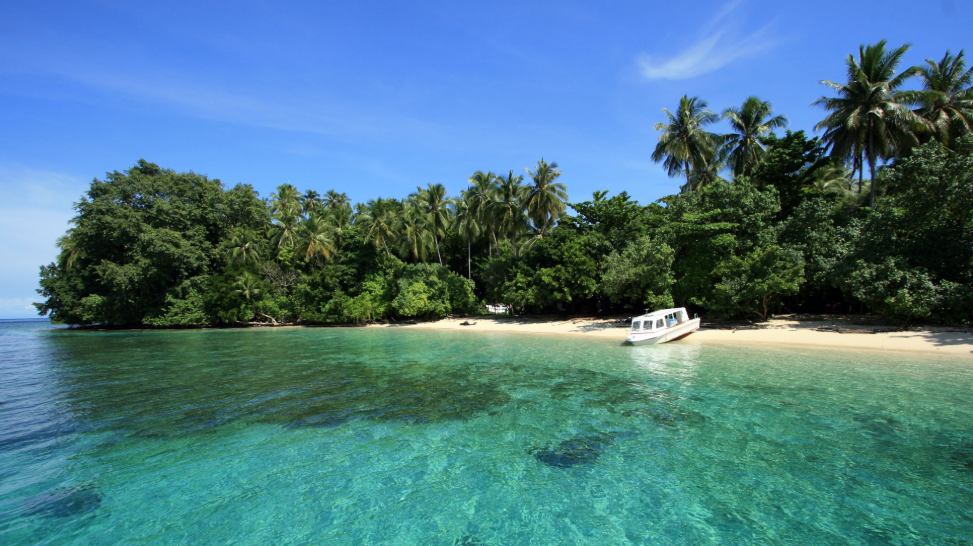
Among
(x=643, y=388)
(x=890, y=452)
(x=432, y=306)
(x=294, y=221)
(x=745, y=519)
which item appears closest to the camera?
(x=745, y=519)

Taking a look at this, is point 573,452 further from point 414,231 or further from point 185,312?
point 185,312

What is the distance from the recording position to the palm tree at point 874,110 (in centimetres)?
2580

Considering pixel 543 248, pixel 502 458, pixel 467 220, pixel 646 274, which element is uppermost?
pixel 467 220

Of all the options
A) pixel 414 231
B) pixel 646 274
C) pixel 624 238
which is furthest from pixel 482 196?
pixel 646 274

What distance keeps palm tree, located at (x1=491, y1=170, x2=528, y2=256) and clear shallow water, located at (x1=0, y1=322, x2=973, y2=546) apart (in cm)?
2845

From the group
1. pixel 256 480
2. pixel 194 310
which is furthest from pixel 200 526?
pixel 194 310

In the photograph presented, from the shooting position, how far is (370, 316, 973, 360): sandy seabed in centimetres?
1822

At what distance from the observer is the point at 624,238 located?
32.7m

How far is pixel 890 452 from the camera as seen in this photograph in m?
7.48

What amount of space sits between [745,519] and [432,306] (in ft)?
120

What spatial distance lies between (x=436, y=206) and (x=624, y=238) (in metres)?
22.2

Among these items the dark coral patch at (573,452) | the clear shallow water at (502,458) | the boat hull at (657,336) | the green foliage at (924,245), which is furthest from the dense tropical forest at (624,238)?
the dark coral patch at (573,452)

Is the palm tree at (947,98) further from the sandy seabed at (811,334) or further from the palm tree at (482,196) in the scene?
the palm tree at (482,196)

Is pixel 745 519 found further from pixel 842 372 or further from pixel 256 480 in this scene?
pixel 842 372
